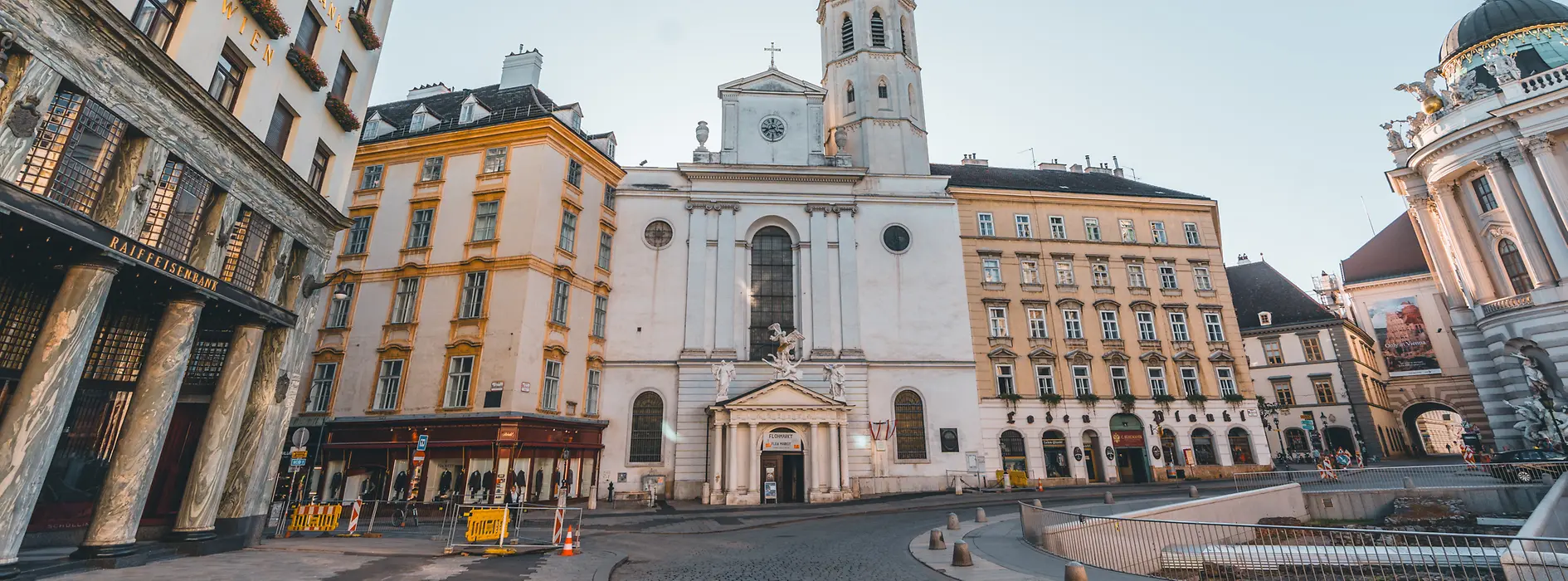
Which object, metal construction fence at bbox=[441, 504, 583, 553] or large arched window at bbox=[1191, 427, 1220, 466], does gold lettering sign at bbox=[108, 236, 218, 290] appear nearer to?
metal construction fence at bbox=[441, 504, 583, 553]

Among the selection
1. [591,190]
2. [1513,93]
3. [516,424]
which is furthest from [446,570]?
[1513,93]

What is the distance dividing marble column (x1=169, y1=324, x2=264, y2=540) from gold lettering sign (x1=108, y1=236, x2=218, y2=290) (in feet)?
6.17

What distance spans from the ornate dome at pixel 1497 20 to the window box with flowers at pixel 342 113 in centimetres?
5216

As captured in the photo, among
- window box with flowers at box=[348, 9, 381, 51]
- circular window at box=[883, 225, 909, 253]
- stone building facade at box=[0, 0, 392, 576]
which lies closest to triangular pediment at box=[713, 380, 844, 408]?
circular window at box=[883, 225, 909, 253]

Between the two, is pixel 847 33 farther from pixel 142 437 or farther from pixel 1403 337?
pixel 1403 337

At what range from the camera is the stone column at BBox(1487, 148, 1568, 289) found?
93.3 feet

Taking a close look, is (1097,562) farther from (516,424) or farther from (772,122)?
(772,122)

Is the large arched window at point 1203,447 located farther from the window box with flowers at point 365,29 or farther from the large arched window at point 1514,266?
the window box with flowers at point 365,29

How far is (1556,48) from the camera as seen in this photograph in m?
31.5

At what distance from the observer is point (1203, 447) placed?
108ft

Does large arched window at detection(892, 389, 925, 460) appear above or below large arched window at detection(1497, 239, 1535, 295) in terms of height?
below

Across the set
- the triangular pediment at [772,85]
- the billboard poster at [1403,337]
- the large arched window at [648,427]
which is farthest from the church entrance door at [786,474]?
the billboard poster at [1403,337]

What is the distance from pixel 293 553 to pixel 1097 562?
15.3 m

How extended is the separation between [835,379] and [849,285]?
5.24m
